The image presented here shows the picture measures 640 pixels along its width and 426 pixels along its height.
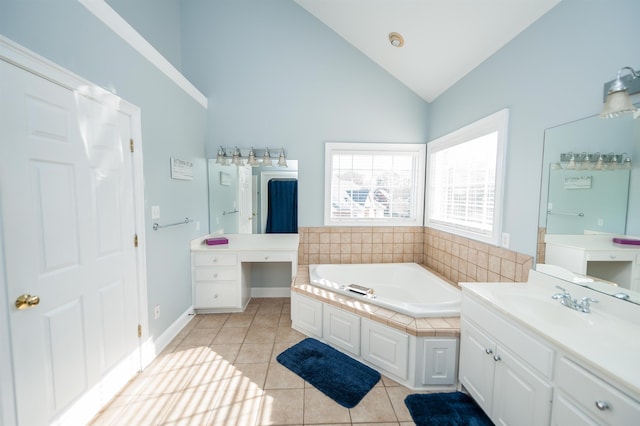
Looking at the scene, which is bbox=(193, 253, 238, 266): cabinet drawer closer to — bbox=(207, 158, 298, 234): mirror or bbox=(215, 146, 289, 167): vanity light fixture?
bbox=(207, 158, 298, 234): mirror

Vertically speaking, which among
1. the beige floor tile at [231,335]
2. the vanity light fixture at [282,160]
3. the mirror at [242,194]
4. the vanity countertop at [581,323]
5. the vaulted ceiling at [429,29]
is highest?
the vaulted ceiling at [429,29]

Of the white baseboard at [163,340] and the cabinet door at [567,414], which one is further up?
the cabinet door at [567,414]

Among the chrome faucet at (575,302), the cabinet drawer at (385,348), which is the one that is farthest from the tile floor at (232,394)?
the chrome faucet at (575,302)

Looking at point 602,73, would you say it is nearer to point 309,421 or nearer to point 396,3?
point 396,3

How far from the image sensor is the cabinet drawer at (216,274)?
2.82 m

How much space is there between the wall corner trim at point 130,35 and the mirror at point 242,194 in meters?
1.01

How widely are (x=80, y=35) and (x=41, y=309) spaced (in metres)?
1.52

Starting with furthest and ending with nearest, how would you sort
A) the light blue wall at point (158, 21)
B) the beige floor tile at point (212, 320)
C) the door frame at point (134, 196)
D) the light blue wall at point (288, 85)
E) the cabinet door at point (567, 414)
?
1. the light blue wall at point (288, 85)
2. the beige floor tile at point (212, 320)
3. the light blue wall at point (158, 21)
4. the door frame at point (134, 196)
5. the cabinet door at point (567, 414)

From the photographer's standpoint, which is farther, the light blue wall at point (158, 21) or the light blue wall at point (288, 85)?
the light blue wall at point (288, 85)

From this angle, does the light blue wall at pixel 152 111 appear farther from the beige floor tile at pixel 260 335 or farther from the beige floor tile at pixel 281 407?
the beige floor tile at pixel 281 407

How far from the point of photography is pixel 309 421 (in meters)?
1.54

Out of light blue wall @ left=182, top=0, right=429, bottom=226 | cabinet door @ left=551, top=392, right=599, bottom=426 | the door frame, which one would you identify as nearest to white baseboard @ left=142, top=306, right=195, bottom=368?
the door frame

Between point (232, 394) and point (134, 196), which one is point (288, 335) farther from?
point (134, 196)

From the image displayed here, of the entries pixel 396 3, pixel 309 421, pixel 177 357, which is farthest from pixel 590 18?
pixel 177 357
